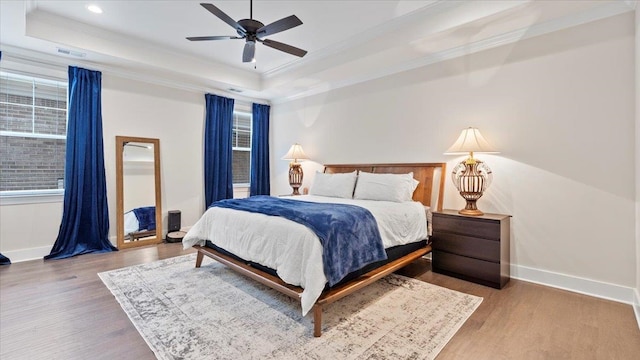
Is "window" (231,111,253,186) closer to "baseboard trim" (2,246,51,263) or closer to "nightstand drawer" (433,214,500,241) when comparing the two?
"baseboard trim" (2,246,51,263)

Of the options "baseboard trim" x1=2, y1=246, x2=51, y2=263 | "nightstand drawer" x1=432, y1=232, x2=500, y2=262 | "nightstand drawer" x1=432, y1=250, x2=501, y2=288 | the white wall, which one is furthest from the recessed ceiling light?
"nightstand drawer" x1=432, y1=250, x2=501, y2=288

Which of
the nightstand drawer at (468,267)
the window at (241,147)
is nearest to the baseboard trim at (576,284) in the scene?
the nightstand drawer at (468,267)

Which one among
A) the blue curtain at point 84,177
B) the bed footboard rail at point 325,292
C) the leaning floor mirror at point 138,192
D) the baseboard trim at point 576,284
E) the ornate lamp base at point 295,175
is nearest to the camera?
the bed footboard rail at point 325,292

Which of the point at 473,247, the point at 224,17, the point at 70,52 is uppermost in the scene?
the point at 70,52

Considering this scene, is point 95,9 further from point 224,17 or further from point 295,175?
point 295,175

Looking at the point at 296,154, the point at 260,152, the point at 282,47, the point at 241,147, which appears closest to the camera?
the point at 282,47

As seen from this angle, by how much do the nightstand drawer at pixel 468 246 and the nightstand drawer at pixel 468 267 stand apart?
51 millimetres

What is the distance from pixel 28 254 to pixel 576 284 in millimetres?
6352

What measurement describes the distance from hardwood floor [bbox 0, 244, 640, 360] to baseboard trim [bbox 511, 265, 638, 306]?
10cm

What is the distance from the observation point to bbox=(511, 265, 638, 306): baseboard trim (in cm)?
262

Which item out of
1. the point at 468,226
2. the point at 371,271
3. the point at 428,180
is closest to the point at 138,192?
the point at 371,271

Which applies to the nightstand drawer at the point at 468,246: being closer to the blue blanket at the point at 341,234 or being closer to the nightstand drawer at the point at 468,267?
the nightstand drawer at the point at 468,267

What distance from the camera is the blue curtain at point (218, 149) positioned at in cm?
541

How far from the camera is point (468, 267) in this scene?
3074mm
